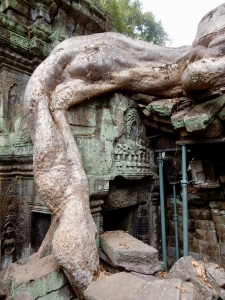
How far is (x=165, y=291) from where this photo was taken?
1759 mm

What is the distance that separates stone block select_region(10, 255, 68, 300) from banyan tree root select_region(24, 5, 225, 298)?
0.16 m

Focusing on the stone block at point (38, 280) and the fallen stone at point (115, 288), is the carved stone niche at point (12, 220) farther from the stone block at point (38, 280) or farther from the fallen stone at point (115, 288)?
the fallen stone at point (115, 288)

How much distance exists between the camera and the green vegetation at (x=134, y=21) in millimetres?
11078

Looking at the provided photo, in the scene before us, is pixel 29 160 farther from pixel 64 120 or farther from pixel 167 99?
pixel 167 99

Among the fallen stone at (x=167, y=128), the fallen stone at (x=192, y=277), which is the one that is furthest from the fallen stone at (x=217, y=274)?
the fallen stone at (x=167, y=128)

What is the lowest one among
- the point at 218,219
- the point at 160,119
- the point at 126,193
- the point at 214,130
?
the point at 218,219

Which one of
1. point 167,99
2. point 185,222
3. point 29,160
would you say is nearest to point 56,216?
point 29,160

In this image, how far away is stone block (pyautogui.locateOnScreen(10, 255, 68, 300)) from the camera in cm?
213

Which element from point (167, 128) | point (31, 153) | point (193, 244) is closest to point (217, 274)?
point (193, 244)

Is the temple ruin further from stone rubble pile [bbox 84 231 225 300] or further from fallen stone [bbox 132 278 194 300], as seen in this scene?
fallen stone [bbox 132 278 194 300]

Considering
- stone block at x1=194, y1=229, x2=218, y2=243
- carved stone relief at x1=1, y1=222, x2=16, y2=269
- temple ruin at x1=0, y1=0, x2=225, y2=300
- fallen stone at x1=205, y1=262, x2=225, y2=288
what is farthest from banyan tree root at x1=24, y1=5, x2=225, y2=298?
stone block at x1=194, y1=229, x2=218, y2=243

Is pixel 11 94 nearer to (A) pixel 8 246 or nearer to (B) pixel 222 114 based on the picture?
(A) pixel 8 246

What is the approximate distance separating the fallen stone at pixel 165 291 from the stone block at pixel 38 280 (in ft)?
2.98

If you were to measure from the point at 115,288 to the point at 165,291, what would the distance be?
423 mm
